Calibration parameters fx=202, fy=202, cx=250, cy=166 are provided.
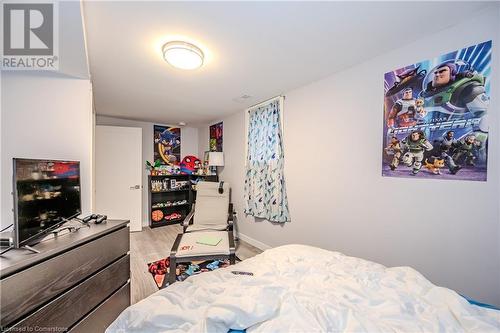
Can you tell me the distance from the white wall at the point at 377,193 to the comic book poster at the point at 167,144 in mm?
3058

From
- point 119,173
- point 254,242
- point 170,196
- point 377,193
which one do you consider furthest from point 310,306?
point 170,196

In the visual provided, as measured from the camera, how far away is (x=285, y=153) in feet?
9.25

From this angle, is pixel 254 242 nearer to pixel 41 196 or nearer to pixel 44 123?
pixel 41 196

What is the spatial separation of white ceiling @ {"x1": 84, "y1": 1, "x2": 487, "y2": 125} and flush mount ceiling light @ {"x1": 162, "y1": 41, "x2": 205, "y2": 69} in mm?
61

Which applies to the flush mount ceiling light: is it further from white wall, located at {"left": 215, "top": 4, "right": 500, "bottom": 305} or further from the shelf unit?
the shelf unit

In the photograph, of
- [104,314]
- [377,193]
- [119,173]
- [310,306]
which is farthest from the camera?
[119,173]

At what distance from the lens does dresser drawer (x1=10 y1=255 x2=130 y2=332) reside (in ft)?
3.45

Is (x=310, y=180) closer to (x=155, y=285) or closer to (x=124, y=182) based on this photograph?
(x=155, y=285)

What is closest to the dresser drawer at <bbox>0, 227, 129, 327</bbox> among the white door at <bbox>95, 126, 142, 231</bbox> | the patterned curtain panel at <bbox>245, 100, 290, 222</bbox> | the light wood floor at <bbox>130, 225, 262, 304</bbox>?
the light wood floor at <bbox>130, 225, 262, 304</bbox>

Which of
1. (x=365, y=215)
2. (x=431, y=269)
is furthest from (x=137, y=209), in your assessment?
(x=431, y=269)

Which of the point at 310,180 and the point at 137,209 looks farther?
the point at 137,209

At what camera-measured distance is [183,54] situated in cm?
171

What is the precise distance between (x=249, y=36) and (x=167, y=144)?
3783 millimetres

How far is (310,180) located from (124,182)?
358 cm
